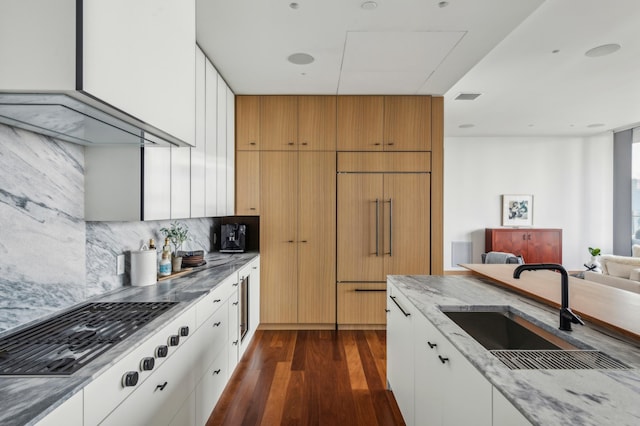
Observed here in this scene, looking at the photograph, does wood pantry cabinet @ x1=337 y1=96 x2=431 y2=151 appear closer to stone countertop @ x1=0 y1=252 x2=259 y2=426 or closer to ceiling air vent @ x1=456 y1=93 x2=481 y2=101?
ceiling air vent @ x1=456 y1=93 x2=481 y2=101

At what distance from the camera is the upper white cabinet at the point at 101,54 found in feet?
3.21

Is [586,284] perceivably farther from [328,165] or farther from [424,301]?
[328,165]

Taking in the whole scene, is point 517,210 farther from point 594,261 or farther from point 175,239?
point 175,239

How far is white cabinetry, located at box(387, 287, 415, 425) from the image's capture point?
185 centimetres

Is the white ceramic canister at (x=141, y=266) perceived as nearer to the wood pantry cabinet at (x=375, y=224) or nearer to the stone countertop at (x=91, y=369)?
the stone countertop at (x=91, y=369)

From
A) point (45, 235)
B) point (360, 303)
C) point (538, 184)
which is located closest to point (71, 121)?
point (45, 235)

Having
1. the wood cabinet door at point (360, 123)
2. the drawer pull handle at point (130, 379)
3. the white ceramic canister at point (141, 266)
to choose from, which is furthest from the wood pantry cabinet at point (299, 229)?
the drawer pull handle at point (130, 379)

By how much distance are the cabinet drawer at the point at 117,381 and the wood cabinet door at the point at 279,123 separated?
2.62 metres

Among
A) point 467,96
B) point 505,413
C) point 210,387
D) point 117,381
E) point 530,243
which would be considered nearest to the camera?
point 505,413

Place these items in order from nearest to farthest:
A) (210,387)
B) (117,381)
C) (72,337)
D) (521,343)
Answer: (117,381), (72,337), (521,343), (210,387)

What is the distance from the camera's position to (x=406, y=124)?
3805 millimetres

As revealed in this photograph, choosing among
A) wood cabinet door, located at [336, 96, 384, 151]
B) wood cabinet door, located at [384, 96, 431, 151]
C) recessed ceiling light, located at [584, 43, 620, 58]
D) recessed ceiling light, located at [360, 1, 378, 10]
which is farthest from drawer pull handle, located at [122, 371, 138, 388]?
recessed ceiling light, located at [584, 43, 620, 58]

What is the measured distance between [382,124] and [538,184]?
5.58m

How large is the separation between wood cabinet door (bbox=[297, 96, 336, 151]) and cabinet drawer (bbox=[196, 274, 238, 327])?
1.82 m
